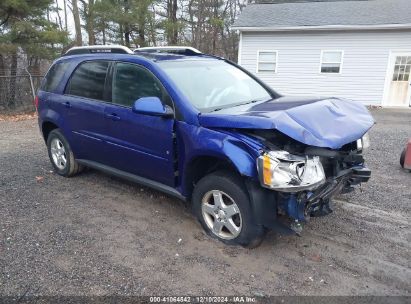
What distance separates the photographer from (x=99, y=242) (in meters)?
3.54

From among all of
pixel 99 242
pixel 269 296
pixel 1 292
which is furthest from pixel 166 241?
pixel 1 292

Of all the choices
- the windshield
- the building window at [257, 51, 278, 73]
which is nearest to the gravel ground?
the windshield

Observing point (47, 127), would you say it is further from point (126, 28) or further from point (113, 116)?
point (126, 28)

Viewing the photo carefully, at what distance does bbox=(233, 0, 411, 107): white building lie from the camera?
14547 millimetres

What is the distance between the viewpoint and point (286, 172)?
2943 millimetres

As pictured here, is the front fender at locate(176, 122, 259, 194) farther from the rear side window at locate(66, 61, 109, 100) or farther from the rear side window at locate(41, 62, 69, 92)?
the rear side window at locate(41, 62, 69, 92)

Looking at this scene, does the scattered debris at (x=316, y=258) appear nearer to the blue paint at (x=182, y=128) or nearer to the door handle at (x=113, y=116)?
the blue paint at (x=182, y=128)

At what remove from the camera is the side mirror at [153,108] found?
139 inches

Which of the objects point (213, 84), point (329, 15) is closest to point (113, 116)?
point (213, 84)

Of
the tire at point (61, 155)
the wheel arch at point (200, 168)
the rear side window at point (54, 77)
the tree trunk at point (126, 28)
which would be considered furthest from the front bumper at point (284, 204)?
the tree trunk at point (126, 28)

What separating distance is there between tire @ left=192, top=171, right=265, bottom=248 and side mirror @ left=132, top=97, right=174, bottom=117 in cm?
77

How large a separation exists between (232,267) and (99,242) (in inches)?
54.2

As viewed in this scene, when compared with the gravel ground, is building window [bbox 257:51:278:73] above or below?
above

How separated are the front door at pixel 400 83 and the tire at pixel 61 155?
46.0ft
